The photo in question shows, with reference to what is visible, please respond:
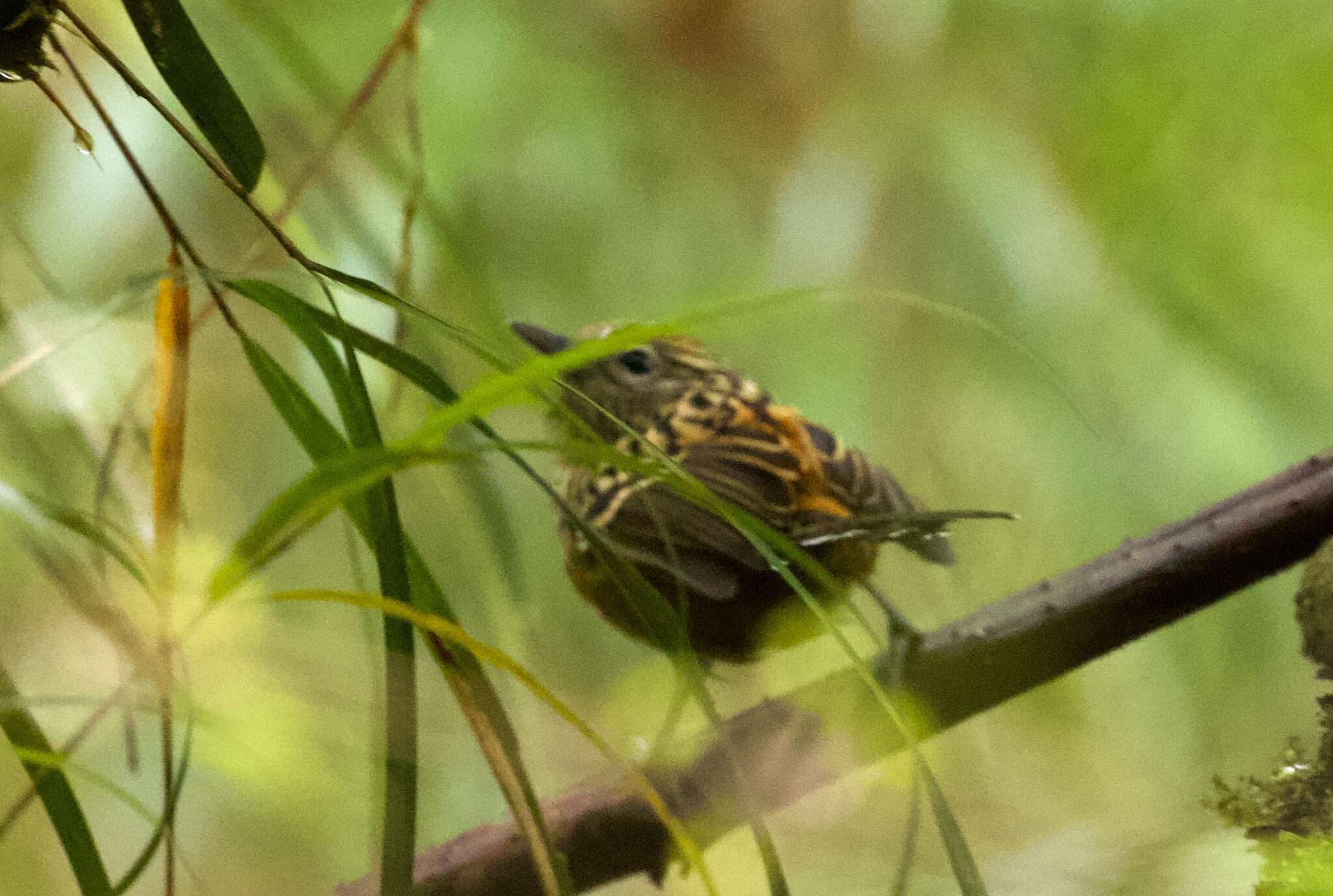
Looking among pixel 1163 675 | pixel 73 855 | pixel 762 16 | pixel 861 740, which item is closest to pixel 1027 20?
pixel 762 16

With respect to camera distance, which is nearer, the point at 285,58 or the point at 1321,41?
the point at 285,58

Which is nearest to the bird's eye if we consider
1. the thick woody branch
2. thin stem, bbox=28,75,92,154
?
the thick woody branch

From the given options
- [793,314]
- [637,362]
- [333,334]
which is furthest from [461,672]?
[793,314]

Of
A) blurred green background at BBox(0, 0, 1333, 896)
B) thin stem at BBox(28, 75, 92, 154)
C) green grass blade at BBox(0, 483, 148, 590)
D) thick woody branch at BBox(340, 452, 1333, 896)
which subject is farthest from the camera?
blurred green background at BBox(0, 0, 1333, 896)

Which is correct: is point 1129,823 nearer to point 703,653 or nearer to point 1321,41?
point 703,653

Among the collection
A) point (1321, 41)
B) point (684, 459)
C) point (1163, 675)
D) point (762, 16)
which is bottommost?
point (1163, 675)

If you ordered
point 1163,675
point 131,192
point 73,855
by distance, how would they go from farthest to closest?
point 1163,675
point 131,192
point 73,855

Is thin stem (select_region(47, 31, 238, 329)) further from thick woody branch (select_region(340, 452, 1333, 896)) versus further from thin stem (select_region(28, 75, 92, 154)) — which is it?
thick woody branch (select_region(340, 452, 1333, 896))
